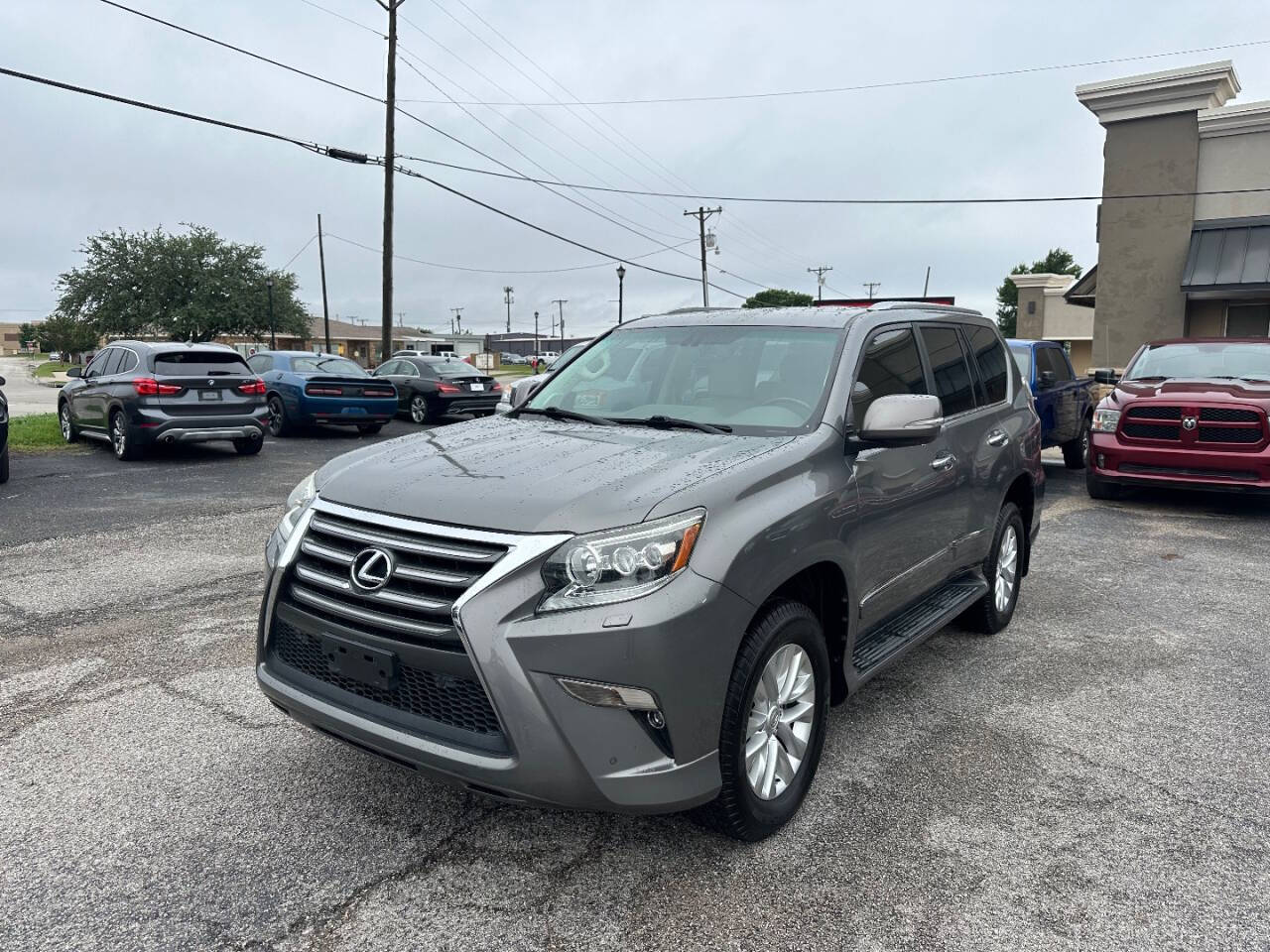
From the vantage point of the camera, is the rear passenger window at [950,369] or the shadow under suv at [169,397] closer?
the rear passenger window at [950,369]

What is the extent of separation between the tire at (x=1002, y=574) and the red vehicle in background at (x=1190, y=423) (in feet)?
15.1

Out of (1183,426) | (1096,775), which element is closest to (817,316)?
(1096,775)

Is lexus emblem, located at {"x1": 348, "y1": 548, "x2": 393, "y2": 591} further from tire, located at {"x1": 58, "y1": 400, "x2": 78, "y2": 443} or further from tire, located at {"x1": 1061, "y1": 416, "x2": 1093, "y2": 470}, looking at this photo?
tire, located at {"x1": 58, "y1": 400, "x2": 78, "y2": 443}

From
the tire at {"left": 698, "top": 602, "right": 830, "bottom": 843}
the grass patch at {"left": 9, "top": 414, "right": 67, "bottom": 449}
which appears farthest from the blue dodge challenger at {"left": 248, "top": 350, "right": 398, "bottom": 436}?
the tire at {"left": 698, "top": 602, "right": 830, "bottom": 843}

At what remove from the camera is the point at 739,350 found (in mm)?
4188

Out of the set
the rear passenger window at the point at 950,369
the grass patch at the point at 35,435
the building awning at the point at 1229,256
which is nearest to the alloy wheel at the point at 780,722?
the rear passenger window at the point at 950,369

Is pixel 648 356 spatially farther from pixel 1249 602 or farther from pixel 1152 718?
pixel 1249 602

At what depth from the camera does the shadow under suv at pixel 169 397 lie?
40.5ft

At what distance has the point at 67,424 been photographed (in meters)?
14.6

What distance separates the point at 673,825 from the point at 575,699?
90cm

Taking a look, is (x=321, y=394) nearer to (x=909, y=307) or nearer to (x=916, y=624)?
(x=909, y=307)

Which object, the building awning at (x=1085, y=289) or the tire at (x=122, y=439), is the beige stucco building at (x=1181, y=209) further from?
the tire at (x=122, y=439)

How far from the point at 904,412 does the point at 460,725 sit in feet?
6.46

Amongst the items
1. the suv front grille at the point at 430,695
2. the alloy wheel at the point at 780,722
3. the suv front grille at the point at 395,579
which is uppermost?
the suv front grille at the point at 395,579
